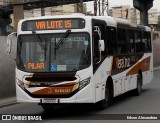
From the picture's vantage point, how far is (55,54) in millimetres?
11922

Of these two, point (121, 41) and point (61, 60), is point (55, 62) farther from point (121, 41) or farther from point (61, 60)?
point (121, 41)

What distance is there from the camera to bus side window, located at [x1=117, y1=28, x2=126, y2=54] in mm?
14969

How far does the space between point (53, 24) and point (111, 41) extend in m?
2.48

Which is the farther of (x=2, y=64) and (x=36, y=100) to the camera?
(x=2, y=64)

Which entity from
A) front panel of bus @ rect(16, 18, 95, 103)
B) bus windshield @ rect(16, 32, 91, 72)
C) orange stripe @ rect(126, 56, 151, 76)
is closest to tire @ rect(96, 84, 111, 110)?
front panel of bus @ rect(16, 18, 95, 103)

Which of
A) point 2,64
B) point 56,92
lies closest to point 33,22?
point 56,92

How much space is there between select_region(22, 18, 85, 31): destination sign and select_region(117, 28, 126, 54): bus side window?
3022 mm

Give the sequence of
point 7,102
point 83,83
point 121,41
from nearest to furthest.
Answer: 1. point 83,83
2. point 121,41
3. point 7,102

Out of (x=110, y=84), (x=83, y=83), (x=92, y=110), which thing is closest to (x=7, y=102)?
(x=92, y=110)

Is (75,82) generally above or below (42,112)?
above

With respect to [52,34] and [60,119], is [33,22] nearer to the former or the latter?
[52,34]

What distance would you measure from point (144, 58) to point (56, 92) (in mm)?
8059

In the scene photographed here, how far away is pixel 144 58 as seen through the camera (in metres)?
18.9

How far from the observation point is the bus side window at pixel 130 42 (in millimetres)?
16125
